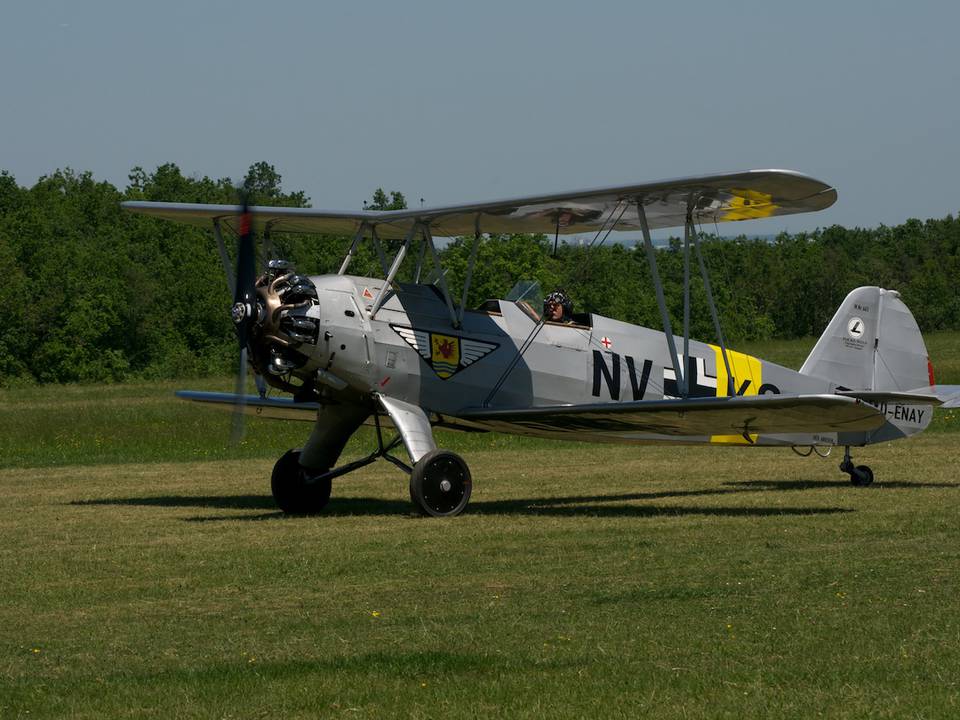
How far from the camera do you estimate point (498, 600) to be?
9297 millimetres

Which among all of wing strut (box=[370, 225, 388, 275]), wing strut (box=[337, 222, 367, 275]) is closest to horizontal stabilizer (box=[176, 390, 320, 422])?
wing strut (box=[370, 225, 388, 275])

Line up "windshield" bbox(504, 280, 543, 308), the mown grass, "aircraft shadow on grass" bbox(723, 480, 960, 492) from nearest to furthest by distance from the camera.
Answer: the mown grass → "windshield" bbox(504, 280, 543, 308) → "aircraft shadow on grass" bbox(723, 480, 960, 492)

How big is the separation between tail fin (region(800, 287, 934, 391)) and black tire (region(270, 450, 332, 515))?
21.0 ft

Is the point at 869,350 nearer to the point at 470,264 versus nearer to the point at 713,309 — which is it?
the point at 713,309

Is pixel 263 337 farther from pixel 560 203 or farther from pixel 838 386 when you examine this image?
pixel 838 386

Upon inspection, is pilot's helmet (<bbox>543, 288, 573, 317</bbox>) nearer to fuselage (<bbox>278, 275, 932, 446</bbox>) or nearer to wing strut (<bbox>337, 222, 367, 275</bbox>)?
fuselage (<bbox>278, 275, 932, 446</bbox>)

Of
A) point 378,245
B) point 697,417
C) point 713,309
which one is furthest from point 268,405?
point 713,309

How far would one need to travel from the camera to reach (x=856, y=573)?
9.96 meters

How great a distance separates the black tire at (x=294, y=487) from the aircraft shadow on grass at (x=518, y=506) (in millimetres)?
170

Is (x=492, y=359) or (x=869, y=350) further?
(x=869, y=350)

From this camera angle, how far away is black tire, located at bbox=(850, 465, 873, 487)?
17094 millimetres

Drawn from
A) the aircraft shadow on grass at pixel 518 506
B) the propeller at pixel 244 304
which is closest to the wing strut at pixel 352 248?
the propeller at pixel 244 304

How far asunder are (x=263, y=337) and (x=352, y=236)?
122 inches

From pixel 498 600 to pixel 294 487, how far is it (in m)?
6.41
